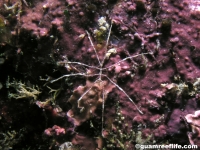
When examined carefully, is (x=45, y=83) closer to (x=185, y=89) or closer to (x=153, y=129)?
(x=153, y=129)

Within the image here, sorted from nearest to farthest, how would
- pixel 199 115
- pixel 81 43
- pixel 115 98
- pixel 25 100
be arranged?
1. pixel 199 115
2. pixel 115 98
3. pixel 81 43
4. pixel 25 100

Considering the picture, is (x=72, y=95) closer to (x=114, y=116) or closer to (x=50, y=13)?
(x=114, y=116)

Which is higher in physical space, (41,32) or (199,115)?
(41,32)

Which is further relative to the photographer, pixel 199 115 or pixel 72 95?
pixel 72 95

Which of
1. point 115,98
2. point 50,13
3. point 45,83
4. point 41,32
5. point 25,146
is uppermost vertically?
point 50,13

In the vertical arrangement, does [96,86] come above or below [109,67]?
below

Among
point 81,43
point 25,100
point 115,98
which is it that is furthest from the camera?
point 25,100

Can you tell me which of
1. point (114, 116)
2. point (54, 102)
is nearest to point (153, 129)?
point (114, 116)
